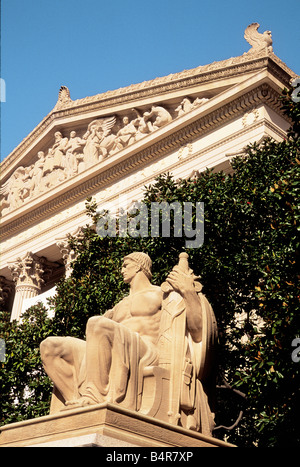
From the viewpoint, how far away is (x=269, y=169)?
13.1 m

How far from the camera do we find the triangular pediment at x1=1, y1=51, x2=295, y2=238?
67.9 feet

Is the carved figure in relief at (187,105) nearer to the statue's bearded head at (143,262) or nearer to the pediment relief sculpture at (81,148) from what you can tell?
the pediment relief sculpture at (81,148)

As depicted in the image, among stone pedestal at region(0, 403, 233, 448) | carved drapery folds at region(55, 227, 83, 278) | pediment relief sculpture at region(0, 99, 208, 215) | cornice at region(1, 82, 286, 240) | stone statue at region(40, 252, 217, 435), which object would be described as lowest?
stone pedestal at region(0, 403, 233, 448)

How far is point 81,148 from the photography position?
27.2 m

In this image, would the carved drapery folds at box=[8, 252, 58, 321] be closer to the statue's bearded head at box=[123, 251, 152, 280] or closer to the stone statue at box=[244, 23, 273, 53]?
the stone statue at box=[244, 23, 273, 53]

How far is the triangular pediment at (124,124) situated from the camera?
20.7 meters

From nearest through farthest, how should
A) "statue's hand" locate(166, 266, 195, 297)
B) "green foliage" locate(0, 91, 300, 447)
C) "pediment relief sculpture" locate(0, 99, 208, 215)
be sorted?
"statue's hand" locate(166, 266, 195, 297) < "green foliage" locate(0, 91, 300, 447) < "pediment relief sculpture" locate(0, 99, 208, 215)

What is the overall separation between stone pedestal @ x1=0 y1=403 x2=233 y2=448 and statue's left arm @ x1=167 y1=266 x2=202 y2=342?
1216 mm

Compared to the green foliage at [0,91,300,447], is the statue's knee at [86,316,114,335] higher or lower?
lower

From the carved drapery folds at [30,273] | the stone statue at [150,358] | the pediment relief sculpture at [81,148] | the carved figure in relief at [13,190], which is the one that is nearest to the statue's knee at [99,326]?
the stone statue at [150,358]

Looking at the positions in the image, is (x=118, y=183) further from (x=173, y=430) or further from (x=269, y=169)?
(x=173, y=430)

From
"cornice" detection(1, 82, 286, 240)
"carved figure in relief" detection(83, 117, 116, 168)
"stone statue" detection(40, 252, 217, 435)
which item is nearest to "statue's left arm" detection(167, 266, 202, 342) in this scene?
"stone statue" detection(40, 252, 217, 435)

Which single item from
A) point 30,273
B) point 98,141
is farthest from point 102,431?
point 30,273

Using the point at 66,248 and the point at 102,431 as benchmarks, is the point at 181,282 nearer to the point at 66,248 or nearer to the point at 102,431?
the point at 102,431
